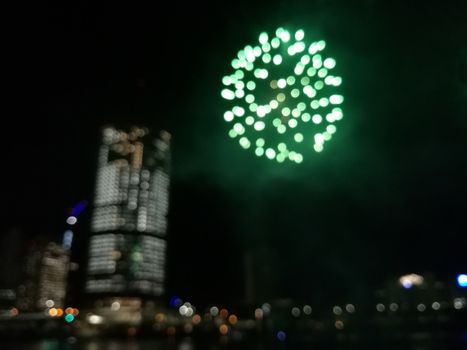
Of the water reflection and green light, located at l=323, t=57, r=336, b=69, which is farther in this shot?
the water reflection

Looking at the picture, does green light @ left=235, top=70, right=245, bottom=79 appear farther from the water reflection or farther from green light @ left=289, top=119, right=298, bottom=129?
the water reflection

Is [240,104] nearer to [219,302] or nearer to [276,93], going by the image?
[276,93]

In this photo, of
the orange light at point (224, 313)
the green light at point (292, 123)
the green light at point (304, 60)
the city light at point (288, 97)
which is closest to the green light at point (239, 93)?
the city light at point (288, 97)

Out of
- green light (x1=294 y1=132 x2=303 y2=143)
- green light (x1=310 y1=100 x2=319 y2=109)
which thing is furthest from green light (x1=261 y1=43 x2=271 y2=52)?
green light (x1=294 y1=132 x2=303 y2=143)

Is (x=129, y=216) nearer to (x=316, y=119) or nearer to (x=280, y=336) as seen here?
(x=280, y=336)

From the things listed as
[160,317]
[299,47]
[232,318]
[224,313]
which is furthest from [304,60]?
[160,317]

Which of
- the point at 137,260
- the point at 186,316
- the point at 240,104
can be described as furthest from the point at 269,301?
the point at 137,260
